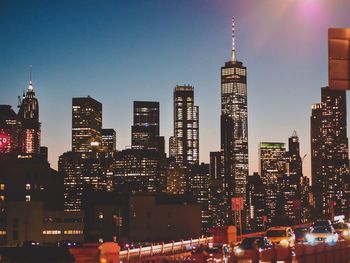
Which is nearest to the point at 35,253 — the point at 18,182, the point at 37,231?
the point at 37,231

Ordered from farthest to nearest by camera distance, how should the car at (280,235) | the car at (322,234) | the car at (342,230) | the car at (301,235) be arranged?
the car at (342,230) → the car at (301,235) → the car at (322,234) → the car at (280,235)

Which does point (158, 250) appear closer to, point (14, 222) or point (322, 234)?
point (322, 234)

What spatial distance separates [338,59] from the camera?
54.4ft

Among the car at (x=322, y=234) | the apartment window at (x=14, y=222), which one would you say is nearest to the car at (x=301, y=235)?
the car at (x=322, y=234)

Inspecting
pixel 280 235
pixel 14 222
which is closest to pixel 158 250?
pixel 280 235

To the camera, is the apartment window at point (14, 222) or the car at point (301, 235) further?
the apartment window at point (14, 222)

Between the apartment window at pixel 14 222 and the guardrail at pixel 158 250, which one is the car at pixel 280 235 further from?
the apartment window at pixel 14 222

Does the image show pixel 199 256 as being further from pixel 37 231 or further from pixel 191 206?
pixel 191 206

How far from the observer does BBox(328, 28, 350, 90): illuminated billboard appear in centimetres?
1639

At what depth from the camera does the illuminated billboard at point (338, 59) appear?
645 inches

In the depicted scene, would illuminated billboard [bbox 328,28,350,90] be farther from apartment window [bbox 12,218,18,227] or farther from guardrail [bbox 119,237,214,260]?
apartment window [bbox 12,218,18,227]

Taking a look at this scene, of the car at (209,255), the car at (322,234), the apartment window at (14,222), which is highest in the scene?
the car at (322,234)

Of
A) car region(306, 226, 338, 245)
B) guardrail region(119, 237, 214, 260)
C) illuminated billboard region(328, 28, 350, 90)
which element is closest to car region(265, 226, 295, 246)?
car region(306, 226, 338, 245)

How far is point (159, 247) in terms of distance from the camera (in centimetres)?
4962
